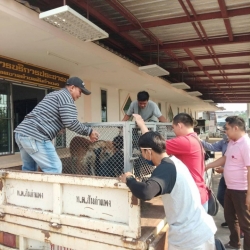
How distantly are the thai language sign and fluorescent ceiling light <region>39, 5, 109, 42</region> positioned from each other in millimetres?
2158

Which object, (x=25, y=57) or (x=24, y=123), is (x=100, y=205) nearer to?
(x=24, y=123)

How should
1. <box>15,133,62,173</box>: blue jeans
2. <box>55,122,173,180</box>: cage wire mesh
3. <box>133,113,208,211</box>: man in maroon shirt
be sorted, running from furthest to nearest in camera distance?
<box>55,122,173,180</box>: cage wire mesh, <box>15,133,62,173</box>: blue jeans, <box>133,113,208,211</box>: man in maroon shirt

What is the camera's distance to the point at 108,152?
2965 millimetres

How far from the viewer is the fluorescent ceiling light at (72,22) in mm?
3299

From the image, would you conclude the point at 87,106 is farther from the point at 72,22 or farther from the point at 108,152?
the point at 108,152

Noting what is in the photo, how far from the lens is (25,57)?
18.2 feet

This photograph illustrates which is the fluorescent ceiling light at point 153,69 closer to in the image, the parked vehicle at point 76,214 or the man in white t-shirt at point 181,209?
the parked vehicle at point 76,214

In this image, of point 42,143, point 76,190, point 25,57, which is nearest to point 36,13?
point 25,57

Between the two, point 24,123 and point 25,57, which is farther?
point 25,57

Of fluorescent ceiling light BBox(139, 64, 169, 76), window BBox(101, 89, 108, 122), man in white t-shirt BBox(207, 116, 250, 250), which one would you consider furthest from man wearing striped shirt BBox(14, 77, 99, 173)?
window BBox(101, 89, 108, 122)

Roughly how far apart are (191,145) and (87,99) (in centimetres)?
638

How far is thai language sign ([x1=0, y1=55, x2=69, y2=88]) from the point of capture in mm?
5425

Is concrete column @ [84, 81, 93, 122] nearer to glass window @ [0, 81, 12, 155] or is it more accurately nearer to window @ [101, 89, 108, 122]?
window @ [101, 89, 108, 122]

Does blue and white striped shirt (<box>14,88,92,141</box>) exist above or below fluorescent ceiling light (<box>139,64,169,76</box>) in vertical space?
below
